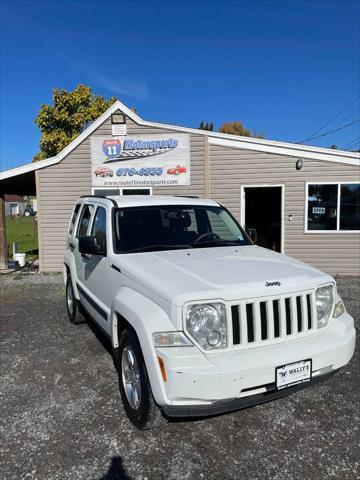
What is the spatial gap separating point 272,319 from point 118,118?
8833 mm

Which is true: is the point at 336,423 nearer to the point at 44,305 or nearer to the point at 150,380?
→ the point at 150,380

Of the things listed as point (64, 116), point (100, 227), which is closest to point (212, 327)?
point (100, 227)

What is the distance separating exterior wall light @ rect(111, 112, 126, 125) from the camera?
1029cm

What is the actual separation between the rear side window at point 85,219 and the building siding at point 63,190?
201 inches

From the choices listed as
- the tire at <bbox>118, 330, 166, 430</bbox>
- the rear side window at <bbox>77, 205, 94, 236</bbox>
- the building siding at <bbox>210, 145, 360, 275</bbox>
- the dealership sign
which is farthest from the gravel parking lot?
the dealership sign

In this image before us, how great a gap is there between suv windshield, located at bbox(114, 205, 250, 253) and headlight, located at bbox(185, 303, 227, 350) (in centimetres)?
132

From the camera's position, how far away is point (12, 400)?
3.63 meters

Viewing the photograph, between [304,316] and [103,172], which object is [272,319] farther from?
[103,172]

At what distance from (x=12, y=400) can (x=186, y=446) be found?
1815 mm

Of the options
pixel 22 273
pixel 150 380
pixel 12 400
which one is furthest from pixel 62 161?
pixel 150 380

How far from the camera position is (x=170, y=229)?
4148 mm

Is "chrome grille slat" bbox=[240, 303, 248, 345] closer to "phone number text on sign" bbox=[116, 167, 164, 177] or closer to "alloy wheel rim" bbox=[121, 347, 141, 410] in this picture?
"alloy wheel rim" bbox=[121, 347, 141, 410]

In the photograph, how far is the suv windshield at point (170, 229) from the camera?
154 inches

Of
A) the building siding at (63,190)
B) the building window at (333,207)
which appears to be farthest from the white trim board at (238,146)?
the building window at (333,207)
